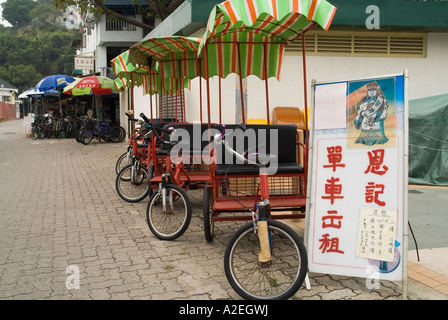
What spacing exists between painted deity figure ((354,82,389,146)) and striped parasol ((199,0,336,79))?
0.89 meters

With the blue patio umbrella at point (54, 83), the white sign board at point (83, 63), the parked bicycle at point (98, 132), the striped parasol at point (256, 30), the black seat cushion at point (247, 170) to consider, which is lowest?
the black seat cushion at point (247, 170)

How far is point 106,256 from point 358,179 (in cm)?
277

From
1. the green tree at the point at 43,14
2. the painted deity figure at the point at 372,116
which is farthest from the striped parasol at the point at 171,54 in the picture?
the green tree at the point at 43,14

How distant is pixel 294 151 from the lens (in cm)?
517

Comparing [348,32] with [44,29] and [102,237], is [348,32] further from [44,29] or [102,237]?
[44,29]

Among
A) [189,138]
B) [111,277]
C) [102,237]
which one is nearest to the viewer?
[111,277]

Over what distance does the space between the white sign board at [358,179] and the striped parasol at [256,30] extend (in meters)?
0.78

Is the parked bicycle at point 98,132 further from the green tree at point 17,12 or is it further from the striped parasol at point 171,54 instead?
the green tree at point 17,12

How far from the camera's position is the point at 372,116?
11.9 feet

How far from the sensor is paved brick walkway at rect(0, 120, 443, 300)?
3801 millimetres

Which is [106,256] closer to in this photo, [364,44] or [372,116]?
[372,116]

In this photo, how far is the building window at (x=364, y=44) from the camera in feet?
34.3

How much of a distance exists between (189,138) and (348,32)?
5.68 m
